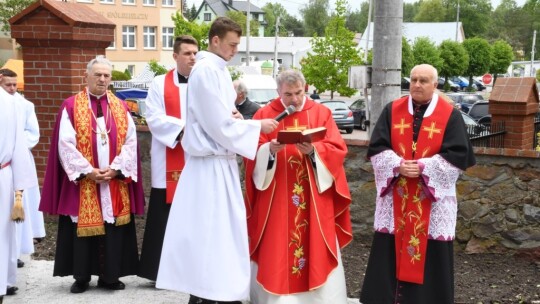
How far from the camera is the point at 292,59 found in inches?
3157

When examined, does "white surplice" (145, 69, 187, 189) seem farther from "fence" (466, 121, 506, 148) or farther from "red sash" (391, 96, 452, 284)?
"fence" (466, 121, 506, 148)

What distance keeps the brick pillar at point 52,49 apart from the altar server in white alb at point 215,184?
353 centimetres

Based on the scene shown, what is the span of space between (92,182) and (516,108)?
21.0 ft

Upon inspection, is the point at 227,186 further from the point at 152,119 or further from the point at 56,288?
the point at 56,288

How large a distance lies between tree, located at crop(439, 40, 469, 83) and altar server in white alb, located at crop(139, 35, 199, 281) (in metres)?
59.1

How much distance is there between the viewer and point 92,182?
645cm

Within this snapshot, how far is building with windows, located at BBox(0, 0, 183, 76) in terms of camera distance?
62219 mm

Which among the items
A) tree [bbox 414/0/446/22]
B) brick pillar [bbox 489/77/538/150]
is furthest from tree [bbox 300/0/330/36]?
brick pillar [bbox 489/77/538/150]

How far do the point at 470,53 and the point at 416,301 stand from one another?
6557 centimetres

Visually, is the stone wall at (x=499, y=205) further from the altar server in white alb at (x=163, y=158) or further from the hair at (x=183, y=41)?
the hair at (x=183, y=41)

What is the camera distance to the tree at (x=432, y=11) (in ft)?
411

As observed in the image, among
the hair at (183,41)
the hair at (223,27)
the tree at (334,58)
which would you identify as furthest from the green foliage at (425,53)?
the hair at (223,27)

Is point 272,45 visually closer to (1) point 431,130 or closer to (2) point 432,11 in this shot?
(2) point 432,11

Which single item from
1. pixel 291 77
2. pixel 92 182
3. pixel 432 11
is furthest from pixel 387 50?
pixel 432 11
